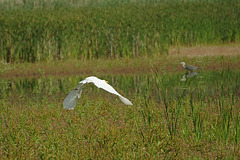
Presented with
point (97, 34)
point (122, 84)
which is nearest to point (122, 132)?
A: point (122, 84)

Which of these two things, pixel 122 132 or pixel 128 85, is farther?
pixel 128 85

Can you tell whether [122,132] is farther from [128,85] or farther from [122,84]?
[122,84]

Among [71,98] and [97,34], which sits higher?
[97,34]

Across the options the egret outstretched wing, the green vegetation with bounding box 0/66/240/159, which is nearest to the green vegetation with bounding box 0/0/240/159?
the green vegetation with bounding box 0/66/240/159

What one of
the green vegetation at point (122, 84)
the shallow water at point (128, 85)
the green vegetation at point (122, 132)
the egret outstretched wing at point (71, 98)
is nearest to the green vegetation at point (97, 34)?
the green vegetation at point (122, 84)

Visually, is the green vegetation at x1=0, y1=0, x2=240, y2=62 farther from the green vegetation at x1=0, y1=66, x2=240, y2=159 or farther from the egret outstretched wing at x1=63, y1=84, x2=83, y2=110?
the egret outstretched wing at x1=63, y1=84, x2=83, y2=110

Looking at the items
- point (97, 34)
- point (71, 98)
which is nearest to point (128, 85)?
point (71, 98)

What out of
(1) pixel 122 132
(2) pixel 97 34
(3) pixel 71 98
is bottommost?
(1) pixel 122 132

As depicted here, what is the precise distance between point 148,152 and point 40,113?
313 centimetres

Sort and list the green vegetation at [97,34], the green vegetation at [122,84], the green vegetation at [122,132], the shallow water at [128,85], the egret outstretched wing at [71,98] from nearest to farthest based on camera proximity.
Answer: the green vegetation at [122,132] < the green vegetation at [122,84] < the egret outstretched wing at [71,98] < the shallow water at [128,85] < the green vegetation at [97,34]

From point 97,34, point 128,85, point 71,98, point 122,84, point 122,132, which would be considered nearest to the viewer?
point 122,132

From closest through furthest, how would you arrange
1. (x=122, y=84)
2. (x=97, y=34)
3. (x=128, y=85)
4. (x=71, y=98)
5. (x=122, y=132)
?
(x=122, y=132), (x=71, y=98), (x=128, y=85), (x=122, y=84), (x=97, y=34)

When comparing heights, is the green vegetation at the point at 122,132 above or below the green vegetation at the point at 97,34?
below

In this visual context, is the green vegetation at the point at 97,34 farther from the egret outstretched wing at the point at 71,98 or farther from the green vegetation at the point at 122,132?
the egret outstretched wing at the point at 71,98
